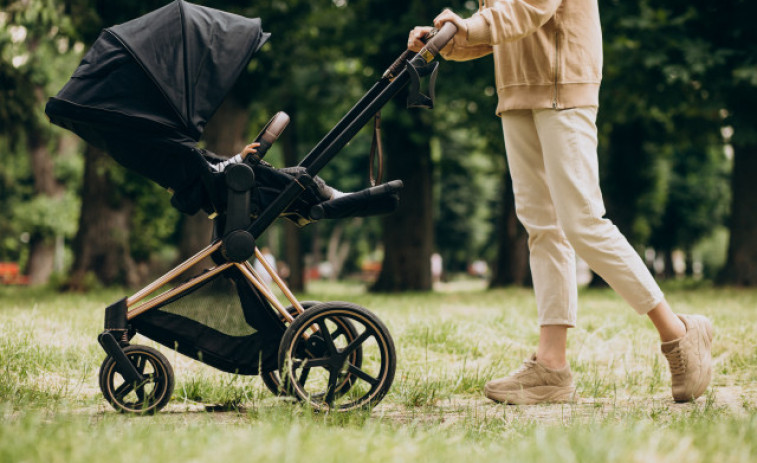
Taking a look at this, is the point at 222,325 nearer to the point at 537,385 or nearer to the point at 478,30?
the point at 537,385

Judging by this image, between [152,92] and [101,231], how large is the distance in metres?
13.2

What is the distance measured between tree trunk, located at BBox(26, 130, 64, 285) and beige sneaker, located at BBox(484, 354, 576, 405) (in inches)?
1180

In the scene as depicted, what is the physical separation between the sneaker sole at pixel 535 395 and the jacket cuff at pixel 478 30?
166 cm

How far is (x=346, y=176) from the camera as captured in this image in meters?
36.8

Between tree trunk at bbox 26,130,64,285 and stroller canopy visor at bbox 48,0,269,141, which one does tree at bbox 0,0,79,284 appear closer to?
tree trunk at bbox 26,130,64,285

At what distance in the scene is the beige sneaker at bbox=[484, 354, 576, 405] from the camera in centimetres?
393

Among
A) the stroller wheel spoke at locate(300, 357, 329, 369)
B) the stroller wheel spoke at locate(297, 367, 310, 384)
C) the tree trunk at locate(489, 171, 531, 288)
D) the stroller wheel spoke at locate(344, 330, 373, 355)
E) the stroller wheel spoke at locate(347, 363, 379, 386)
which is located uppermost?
the stroller wheel spoke at locate(344, 330, 373, 355)

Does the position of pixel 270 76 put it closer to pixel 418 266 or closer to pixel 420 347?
pixel 418 266

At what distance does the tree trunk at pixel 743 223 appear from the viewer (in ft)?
46.8

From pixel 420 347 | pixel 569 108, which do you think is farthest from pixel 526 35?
pixel 420 347

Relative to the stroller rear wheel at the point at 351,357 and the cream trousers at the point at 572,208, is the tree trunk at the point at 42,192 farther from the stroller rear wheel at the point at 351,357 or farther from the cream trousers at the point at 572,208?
the cream trousers at the point at 572,208

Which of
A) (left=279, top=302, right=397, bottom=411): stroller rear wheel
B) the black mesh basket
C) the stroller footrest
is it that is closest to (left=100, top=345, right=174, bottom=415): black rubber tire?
the black mesh basket

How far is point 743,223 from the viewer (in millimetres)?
14414

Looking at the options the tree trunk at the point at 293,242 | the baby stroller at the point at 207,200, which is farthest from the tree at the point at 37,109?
the baby stroller at the point at 207,200
